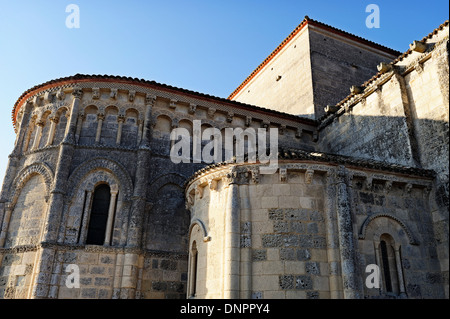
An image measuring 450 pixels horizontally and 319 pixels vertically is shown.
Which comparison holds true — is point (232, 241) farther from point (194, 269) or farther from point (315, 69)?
point (315, 69)

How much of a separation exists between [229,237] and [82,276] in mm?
5046

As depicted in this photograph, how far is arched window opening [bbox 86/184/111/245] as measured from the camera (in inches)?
446

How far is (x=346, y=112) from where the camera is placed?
45.5 feet

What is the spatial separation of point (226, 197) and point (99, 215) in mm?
4918

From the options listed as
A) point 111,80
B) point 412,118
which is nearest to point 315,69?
point 412,118

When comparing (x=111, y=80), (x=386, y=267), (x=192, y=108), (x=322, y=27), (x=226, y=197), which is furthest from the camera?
(x=322, y=27)

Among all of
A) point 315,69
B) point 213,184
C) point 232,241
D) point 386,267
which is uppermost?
point 315,69

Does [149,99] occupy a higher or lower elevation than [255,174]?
higher

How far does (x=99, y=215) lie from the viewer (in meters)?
11.6

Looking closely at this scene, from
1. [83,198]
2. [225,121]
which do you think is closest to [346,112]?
[225,121]

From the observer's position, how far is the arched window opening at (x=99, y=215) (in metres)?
11.3

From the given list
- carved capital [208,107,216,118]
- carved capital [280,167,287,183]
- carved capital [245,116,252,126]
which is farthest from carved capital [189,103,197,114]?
carved capital [280,167,287,183]

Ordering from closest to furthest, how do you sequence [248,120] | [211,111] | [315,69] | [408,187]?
[408,187] < [211,111] < [248,120] < [315,69]

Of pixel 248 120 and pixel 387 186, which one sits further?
pixel 248 120
